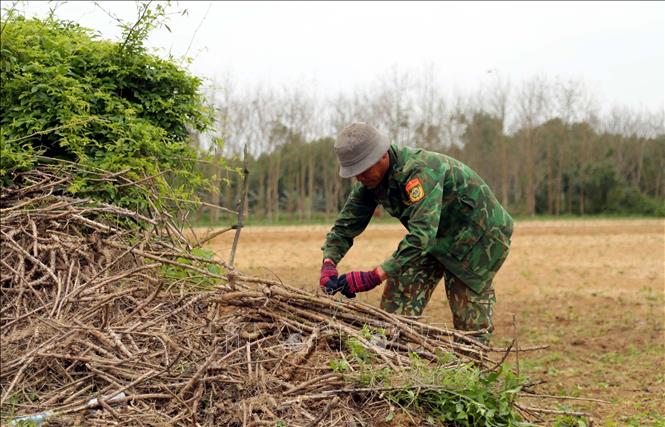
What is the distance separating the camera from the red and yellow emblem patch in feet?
15.7

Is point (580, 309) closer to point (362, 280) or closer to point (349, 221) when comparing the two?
point (349, 221)

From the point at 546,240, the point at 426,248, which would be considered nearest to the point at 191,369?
the point at 426,248

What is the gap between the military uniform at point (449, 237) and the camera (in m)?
5.11

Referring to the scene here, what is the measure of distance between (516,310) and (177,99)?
6875 millimetres

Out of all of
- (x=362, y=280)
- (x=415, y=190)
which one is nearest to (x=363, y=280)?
(x=362, y=280)

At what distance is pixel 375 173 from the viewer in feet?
16.2

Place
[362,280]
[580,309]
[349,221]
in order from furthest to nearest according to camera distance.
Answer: [580,309] < [349,221] < [362,280]

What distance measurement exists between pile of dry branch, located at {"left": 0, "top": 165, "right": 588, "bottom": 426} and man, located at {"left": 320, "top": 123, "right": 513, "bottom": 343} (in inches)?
25.8

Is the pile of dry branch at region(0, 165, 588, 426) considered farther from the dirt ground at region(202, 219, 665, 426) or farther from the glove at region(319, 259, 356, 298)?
the dirt ground at region(202, 219, 665, 426)

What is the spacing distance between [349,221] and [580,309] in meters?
6.58

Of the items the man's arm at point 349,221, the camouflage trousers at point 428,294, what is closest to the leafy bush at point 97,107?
the man's arm at point 349,221

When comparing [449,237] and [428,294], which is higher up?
[449,237]

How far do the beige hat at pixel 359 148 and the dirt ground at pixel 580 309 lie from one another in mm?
912

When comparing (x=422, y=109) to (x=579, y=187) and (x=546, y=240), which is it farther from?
(x=546, y=240)
